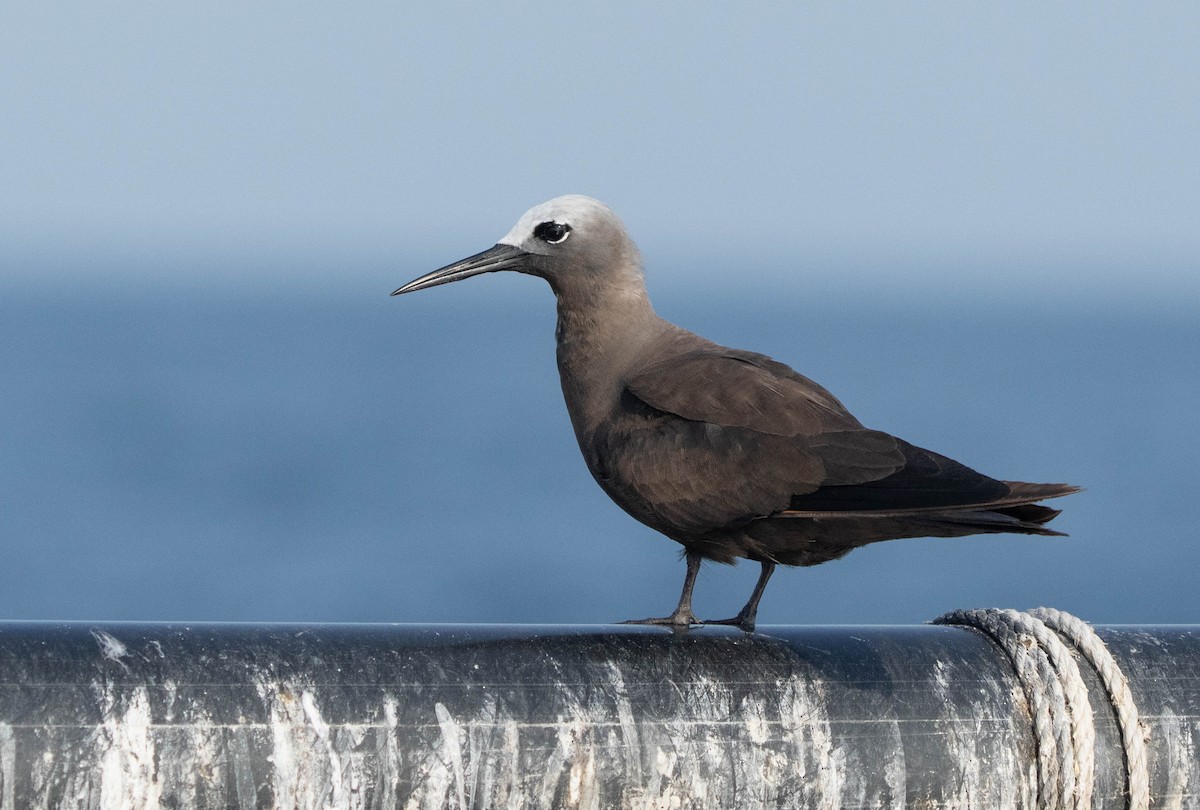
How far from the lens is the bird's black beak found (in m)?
6.38

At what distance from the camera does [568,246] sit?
6.77 metres

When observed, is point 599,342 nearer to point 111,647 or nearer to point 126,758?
point 111,647

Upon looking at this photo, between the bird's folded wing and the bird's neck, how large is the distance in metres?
0.25

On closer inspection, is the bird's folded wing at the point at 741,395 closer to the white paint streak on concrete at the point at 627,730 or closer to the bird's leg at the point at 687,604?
the bird's leg at the point at 687,604

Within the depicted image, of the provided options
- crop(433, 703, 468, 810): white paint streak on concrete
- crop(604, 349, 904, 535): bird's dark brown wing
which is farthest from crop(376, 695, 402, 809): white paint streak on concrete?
crop(604, 349, 904, 535): bird's dark brown wing

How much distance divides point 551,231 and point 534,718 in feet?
10.9

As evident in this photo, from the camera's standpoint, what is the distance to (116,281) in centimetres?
16962

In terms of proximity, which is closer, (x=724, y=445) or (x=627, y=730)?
(x=627, y=730)

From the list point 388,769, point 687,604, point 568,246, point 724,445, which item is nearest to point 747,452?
point 724,445

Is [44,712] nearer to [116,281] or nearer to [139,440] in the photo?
[139,440]

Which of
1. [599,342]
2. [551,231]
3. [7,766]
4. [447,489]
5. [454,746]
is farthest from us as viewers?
[447,489]

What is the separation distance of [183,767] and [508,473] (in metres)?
31.9

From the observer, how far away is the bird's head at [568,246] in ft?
22.1

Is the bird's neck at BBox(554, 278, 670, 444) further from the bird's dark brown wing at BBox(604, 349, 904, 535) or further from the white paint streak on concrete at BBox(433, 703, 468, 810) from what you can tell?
the white paint streak on concrete at BBox(433, 703, 468, 810)
